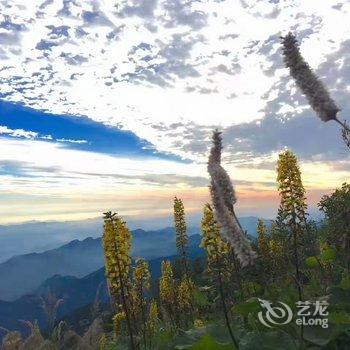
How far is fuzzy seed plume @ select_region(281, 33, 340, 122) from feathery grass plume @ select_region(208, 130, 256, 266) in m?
1.49

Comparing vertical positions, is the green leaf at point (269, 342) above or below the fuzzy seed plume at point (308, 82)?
below

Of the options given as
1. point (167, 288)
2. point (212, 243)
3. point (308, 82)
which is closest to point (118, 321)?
point (167, 288)

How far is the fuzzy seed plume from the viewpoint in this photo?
537 cm

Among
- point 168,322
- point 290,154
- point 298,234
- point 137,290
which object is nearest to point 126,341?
point 137,290

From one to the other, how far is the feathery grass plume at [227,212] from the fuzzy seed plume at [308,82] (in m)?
1.49

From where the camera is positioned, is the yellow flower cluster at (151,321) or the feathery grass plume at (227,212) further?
the yellow flower cluster at (151,321)

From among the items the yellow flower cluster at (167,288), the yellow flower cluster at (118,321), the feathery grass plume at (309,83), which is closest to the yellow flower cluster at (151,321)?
the yellow flower cluster at (118,321)

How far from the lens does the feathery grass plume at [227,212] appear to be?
584 centimetres

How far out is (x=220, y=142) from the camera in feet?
22.3

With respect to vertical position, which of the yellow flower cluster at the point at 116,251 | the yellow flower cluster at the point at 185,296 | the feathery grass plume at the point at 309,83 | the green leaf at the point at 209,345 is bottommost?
the yellow flower cluster at the point at 185,296

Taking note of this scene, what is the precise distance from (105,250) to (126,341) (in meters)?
2.94

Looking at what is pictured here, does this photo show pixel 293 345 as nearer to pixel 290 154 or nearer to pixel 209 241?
pixel 209 241

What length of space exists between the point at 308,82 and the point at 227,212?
197 centimetres

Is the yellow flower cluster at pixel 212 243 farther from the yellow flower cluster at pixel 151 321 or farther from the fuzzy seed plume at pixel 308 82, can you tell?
the yellow flower cluster at pixel 151 321
